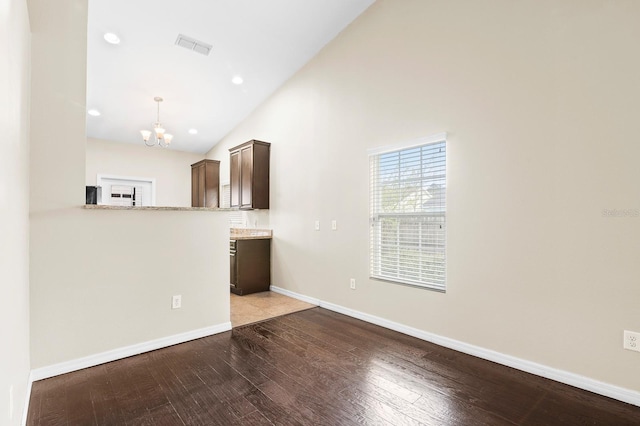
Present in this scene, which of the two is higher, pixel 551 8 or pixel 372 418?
pixel 551 8

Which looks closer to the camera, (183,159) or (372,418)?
(372,418)

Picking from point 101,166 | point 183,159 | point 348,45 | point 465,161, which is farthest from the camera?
point 183,159

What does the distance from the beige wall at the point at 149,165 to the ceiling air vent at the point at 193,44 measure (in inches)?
138

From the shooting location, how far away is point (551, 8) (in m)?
2.39

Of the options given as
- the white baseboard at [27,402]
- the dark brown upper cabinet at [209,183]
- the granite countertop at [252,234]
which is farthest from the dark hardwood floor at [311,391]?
the dark brown upper cabinet at [209,183]

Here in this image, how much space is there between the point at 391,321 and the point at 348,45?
11.1 feet

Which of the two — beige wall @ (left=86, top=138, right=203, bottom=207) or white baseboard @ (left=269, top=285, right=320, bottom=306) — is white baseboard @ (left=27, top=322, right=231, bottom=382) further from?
beige wall @ (left=86, top=138, right=203, bottom=207)

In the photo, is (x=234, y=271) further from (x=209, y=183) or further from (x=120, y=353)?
(x=209, y=183)

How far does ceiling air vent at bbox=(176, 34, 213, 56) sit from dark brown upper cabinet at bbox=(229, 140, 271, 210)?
1.46 meters

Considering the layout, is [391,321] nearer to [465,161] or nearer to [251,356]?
[251,356]

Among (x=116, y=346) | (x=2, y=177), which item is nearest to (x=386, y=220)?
(x=116, y=346)

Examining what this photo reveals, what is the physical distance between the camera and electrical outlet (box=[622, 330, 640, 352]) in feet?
6.79

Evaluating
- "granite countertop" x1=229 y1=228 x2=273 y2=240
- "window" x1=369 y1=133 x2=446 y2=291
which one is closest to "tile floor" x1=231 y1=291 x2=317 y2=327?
"granite countertop" x1=229 y1=228 x2=273 y2=240

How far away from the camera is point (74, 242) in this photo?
8.22 ft
